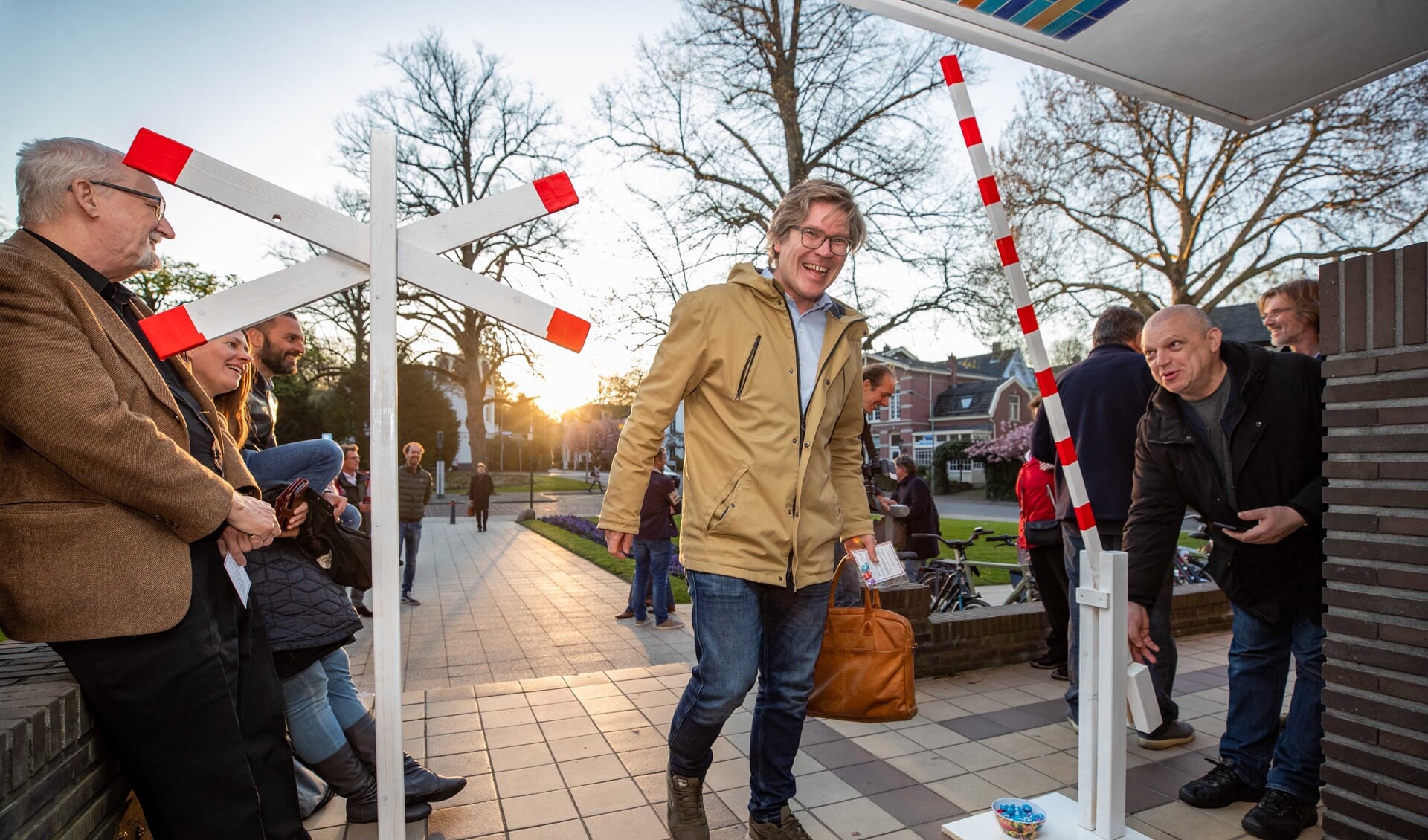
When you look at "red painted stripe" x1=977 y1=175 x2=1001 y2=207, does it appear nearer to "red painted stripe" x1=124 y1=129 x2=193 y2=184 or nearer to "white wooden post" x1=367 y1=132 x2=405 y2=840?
"white wooden post" x1=367 y1=132 x2=405 y2=840

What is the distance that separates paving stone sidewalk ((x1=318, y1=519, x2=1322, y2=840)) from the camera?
2941 mm

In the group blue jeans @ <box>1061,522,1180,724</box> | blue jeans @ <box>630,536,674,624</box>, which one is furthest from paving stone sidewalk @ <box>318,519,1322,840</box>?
blue jeans @ <box>630,536,674,624</box>

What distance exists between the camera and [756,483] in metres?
2.47

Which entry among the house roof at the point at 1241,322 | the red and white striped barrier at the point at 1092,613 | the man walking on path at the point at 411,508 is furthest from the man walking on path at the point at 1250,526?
the house roof at the point at 1241,322

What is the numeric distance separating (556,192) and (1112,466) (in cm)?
312

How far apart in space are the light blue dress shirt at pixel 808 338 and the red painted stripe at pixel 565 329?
0.88m

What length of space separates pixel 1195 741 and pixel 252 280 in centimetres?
439

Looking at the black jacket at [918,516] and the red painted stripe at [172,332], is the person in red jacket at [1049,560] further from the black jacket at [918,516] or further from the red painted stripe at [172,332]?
the red painted stripe at [172,332]

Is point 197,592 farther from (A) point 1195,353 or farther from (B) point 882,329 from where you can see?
(B) point 882,329

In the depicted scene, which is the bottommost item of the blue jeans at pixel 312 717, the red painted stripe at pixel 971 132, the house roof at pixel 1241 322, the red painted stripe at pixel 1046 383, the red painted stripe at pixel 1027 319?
the blue jeans at pixel 312 717

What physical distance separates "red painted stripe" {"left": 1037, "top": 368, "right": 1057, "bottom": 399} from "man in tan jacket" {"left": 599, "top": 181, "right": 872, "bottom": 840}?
0.65 m

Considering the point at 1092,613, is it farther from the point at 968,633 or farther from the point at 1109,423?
the point at 968,633

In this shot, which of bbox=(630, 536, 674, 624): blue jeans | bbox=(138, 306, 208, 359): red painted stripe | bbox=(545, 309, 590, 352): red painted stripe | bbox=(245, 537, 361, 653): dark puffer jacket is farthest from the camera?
bbox=(630, 536, 674, 624): blue jeans

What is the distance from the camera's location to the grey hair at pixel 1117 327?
4.09 metres
